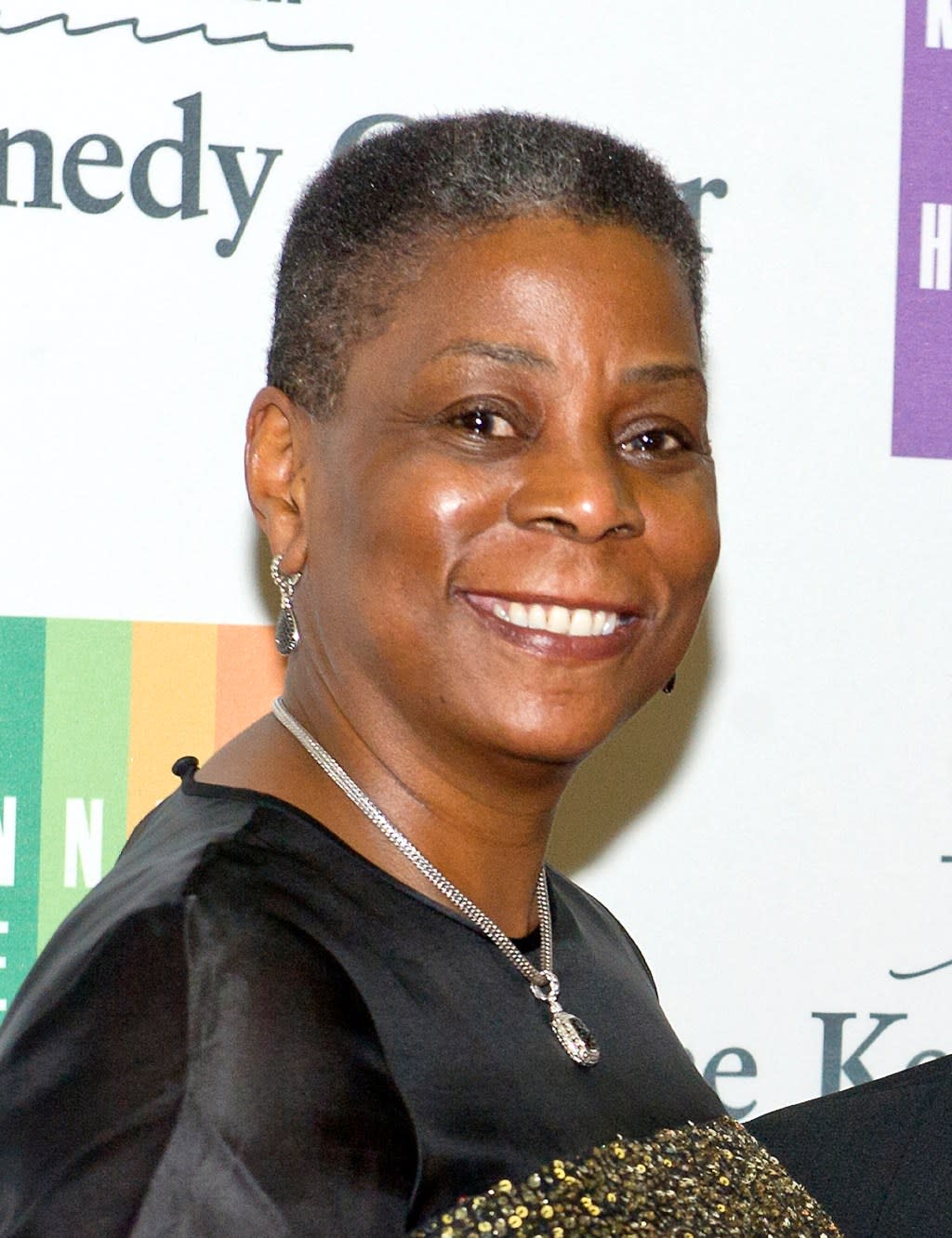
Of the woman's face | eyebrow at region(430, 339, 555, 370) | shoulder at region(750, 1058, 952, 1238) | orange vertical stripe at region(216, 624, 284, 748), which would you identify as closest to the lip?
the woman's face

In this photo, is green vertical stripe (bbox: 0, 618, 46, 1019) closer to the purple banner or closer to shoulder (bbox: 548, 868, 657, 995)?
shoulder (bbox: 548, 868, 657, 995)

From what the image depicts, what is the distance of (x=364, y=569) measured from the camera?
0.99 meters

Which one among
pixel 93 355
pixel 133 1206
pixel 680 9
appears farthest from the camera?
pixel 680 9

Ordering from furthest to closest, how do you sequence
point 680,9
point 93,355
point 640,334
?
point 680,9 → point 93,355 → point 640,334

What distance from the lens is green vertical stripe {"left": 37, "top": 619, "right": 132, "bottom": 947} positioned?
156 centimetres

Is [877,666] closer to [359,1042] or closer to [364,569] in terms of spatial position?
[364,569]

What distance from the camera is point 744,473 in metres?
1.70

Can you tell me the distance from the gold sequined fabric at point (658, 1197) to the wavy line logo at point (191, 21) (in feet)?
3.39

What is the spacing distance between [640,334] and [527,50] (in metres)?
0.74

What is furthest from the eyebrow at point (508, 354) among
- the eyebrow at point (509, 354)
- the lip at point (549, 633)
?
the lip at point (549, 633)

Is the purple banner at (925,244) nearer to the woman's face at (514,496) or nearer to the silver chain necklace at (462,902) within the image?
the woman's face at (514,496)

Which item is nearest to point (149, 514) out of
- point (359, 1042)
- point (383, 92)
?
point (383, 92)

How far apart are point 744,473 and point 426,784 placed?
0.77 meters

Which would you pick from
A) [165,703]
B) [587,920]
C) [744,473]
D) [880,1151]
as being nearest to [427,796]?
[587,920]
